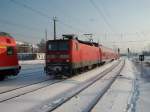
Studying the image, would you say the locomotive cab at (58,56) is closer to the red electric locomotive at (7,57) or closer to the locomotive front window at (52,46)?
the locomotive front window at (52,46)

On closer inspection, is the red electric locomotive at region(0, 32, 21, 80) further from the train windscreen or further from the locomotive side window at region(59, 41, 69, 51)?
the locomotive side window at region(59, 41, 69, 51)

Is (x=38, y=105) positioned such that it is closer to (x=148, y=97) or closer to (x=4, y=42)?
(x=148, y=97)

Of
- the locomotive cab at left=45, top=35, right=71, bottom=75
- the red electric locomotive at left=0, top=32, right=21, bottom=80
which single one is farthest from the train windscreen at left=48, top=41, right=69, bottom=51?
the red electric locomotive at left=0, top=32, right=21, bottom=80

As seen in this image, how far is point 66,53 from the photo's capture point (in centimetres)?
2291

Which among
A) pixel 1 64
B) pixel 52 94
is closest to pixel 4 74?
pixel 1 64

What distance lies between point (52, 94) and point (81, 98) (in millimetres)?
1711

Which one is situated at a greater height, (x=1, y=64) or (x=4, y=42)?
(x=4, y=42)

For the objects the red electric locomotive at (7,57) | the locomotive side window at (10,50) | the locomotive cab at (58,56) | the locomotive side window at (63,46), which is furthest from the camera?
the locomotive side window at (63,46)

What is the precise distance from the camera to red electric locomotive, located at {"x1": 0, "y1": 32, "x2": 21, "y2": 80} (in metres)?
20.4

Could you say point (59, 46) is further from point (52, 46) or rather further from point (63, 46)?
point (52, 46)

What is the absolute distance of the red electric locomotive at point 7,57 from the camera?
2036 centimetres

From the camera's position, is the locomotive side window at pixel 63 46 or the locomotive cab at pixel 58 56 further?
the locomotive side window at pixel 63 46

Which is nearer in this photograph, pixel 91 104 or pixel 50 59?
pixel 91 104

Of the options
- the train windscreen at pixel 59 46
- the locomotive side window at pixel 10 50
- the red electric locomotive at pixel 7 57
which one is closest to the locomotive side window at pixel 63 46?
the train windscreen at pixel 59 46
